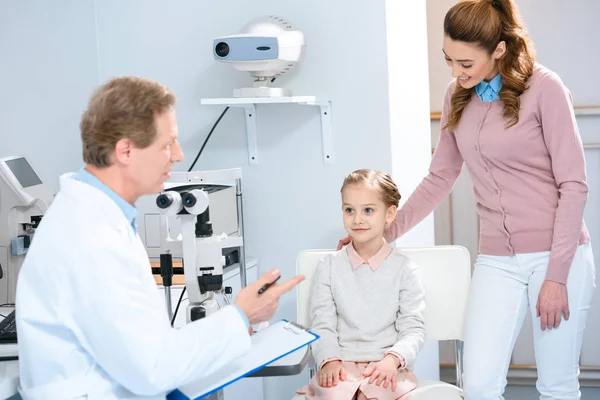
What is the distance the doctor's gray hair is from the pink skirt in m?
0.86

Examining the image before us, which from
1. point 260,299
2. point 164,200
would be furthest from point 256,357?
point 164,200

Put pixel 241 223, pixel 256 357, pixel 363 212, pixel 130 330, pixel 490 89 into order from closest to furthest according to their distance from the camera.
A: pixel 130 330 < pixel 256 357 < pixel 490 89 < pixel 363 212 < pixel 241 223

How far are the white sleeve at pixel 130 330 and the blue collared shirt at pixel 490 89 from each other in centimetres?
102

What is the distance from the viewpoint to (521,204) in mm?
1884

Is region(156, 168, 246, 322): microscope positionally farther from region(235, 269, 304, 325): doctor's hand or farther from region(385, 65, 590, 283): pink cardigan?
region(385, 65, 590, 283): pink cardigan

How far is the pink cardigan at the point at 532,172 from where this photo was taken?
1.80 meters

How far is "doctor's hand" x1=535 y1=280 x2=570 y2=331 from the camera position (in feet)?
5.91

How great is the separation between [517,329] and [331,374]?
0.47m

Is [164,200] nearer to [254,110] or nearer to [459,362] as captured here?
[459,362]

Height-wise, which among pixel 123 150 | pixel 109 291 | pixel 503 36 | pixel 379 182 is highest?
pixel 503 36

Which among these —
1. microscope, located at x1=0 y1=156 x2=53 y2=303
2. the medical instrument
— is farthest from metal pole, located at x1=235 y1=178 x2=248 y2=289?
microscope, located at x1=0 y1=156 x2=53 y2=303

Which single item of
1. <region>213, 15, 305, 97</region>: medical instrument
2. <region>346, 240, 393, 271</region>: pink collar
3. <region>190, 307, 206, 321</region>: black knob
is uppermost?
<region>213, 15, 305, 97</region>: medical instrument

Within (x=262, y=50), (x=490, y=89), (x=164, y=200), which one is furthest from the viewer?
(x=262, y=50)

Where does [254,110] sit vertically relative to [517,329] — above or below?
above
